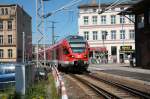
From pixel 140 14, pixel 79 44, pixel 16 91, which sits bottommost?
pixel 16 91

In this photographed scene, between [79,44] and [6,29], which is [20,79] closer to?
[79,44]

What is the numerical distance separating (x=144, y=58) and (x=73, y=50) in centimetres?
1550

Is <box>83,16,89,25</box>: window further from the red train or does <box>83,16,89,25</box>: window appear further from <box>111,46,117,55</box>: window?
the red train

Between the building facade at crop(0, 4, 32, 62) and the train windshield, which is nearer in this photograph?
the train windshield

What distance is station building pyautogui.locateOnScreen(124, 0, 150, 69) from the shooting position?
4954cm

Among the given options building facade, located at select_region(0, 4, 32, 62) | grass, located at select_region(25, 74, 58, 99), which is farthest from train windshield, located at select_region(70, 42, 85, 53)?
building facade, located at select_region(0, 4, 32, 62)

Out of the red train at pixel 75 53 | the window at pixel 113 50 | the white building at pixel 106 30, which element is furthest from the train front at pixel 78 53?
the window at pixel 113 50

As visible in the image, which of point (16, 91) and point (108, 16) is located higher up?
point (108, 16)

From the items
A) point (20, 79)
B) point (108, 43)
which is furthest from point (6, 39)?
point (20, 79)

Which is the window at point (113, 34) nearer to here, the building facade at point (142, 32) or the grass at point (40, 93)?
the building facade at point (142, 32)

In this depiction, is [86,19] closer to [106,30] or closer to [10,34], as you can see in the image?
[106,30]

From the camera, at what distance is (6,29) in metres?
103

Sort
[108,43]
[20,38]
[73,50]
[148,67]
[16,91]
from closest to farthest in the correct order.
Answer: [16,91] < [73,50] < [148,67] < [108,43] < [20,38]

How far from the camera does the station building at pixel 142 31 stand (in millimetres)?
49537
